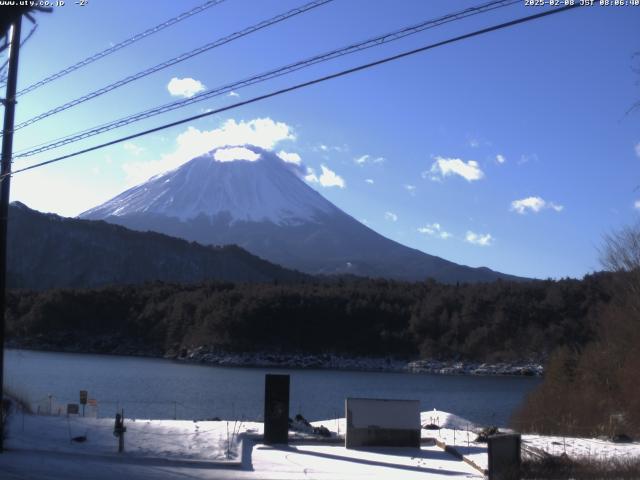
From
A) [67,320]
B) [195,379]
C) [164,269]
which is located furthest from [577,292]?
[164,269]

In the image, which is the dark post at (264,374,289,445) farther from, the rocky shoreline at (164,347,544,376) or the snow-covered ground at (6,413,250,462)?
the rocky shoreline at (164,347,544,376)

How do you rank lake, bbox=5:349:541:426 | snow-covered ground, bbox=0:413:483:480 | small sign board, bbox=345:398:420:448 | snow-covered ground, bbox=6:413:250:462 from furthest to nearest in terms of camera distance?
lake, bbox=5:349:541:426 → small sign board, bbox=345:398:420:448 → snow-covered ground, bbox=6:413:250:462 → snow-covered ground, bbox=0:413:483:480

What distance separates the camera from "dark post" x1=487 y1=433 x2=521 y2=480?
12.2 meters

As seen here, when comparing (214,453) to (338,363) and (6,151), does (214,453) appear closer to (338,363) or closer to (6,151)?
(6,151)

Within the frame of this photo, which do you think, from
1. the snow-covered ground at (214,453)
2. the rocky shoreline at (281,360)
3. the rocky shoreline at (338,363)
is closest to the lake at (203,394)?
the snow-covered ground at (214,453)

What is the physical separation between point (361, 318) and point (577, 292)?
86.6 ft

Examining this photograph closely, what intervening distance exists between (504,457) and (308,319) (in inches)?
3507

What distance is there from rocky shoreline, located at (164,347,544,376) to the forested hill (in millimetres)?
1594

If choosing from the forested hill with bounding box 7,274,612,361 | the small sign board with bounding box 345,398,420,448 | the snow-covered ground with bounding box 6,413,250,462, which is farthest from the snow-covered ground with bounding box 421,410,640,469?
the forested hill with bounding box 7,274,612,361

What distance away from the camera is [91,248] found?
440 feet

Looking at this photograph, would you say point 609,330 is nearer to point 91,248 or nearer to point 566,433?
point 566,433

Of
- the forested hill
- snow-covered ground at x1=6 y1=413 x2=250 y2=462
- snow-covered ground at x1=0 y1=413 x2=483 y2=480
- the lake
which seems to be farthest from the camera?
the forested hill

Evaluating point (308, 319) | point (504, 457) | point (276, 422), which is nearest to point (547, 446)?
point (504, 457)

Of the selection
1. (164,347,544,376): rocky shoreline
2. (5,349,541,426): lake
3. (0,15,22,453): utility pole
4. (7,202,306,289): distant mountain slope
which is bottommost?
(5,349,541,426): lake
